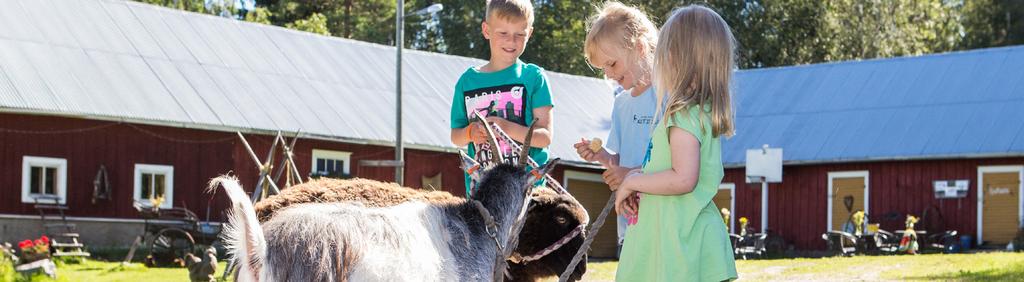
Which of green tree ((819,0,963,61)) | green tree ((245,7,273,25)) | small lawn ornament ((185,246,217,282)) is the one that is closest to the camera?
small lawn ornament ((185,246,217,282))

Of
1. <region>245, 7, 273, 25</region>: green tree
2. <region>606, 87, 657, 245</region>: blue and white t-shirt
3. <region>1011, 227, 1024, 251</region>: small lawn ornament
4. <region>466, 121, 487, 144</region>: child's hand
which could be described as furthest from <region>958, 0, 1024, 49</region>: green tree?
<region>466, 121, 487, 144</region>: child's hand

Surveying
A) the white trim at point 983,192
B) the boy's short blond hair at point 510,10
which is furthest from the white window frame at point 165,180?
the boy's short blond hair at point 510,10

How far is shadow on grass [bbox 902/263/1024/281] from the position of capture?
1361 cm

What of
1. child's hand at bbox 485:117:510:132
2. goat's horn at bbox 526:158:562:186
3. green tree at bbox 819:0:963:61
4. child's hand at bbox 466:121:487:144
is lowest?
goat's horn at bbox 526:158:562:186

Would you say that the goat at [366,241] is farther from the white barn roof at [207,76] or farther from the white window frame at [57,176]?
the white window frame at [57,176]

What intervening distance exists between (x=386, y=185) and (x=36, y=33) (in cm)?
1891

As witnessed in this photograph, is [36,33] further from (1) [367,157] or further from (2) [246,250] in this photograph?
(2) [246,250]

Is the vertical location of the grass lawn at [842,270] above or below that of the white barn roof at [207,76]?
below

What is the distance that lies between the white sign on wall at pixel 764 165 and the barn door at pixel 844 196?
124 centimetres

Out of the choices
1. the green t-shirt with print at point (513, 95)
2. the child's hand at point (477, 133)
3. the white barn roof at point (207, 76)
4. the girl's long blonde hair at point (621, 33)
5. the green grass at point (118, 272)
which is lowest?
the green grass at point (118, 272)

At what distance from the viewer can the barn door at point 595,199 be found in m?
30.8

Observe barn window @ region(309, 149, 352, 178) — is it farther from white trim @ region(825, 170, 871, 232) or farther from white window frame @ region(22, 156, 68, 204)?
white trim @ region(825, 170, 871, 232)

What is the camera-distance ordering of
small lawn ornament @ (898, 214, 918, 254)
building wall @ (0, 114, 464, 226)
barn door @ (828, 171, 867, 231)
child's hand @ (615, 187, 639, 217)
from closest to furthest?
child's hand @ (615, 187, 639, 217) < building wall @ (0, 114, 464, 226) < small lawn ornament @ (898, 214, 918, 254) < barn door @ (828, 171, 867, 231)

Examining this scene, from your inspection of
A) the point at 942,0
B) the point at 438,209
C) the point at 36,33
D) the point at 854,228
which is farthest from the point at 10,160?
the point at 942,0
